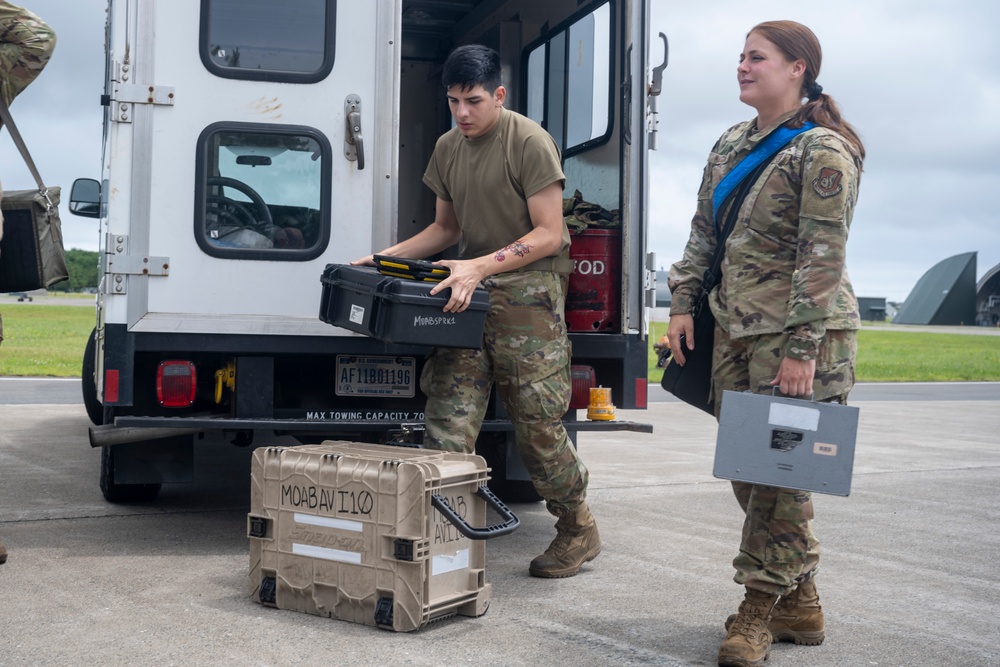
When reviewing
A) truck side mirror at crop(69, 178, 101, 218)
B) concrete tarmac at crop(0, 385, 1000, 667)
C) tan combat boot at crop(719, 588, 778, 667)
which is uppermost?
truck side mirror at crop(69, 178, 101, 218)

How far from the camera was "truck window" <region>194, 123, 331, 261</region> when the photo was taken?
4816 mm

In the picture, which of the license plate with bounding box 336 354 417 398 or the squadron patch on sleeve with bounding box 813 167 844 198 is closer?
the squadron patch on sleeve with bounding box 813 167 844 198

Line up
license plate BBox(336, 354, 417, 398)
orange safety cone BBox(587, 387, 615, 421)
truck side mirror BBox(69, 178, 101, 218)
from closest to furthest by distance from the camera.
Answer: license plate BBox(336, 354, 417, 398)
orange safety cone BBox(587, 387, 615, 421)
truck side mirror BBox(69, 178, 101, 218)

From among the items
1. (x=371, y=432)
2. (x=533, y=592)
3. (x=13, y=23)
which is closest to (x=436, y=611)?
(x=533, y=592)

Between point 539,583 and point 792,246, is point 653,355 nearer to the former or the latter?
point 539,583

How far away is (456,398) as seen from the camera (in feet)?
14.3

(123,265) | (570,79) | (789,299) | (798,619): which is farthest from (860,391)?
(789,299)

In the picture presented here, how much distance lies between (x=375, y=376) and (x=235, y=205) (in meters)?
0.98

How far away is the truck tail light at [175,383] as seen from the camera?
480 centimetres

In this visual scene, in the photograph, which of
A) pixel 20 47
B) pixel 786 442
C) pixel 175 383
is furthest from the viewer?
pixel 175 383

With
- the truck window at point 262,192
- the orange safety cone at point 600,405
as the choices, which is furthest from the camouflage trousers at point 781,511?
the truck window at point 262,192

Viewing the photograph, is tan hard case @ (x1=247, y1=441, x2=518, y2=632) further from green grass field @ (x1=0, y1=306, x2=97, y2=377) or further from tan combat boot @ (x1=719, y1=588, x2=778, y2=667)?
green grass field @ (x1=0, y1=306, x2=97, y2=377)

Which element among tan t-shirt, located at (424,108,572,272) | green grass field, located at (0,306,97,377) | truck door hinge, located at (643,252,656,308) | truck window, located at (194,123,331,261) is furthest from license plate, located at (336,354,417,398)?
green grass field, located at (0,306,97,377)

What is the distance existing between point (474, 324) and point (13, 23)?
2.21m
